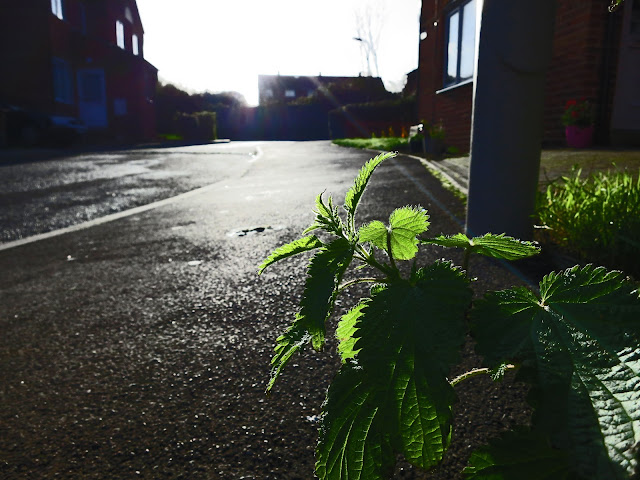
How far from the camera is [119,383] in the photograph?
6.09ft

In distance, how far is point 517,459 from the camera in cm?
56

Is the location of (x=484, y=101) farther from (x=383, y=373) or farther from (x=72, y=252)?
(x=72, y=252)

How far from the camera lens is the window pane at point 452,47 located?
11.5 m

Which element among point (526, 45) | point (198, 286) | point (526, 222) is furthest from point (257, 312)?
point (526, 45)

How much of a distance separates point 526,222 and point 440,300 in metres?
2.73

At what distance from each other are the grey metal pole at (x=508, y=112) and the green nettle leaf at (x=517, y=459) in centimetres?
258

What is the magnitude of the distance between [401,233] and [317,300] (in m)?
0.17

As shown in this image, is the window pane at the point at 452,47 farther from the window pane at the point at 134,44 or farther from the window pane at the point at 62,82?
the window pane at the point at 134,44

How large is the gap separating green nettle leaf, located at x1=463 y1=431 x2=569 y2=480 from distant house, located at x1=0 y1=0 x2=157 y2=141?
81.9 feet

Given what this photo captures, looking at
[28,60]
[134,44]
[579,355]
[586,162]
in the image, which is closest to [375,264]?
[579,355]

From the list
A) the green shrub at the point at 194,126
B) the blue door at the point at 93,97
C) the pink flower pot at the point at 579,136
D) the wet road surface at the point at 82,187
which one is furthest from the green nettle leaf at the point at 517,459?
the green shrub at the point at 194,126

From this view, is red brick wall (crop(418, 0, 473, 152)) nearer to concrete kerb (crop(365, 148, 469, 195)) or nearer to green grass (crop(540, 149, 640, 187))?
concrete kerb (crop(365, 148, 469, 195))

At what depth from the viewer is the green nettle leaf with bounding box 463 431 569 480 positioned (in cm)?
55

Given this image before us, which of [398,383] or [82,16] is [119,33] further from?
[398,383]
